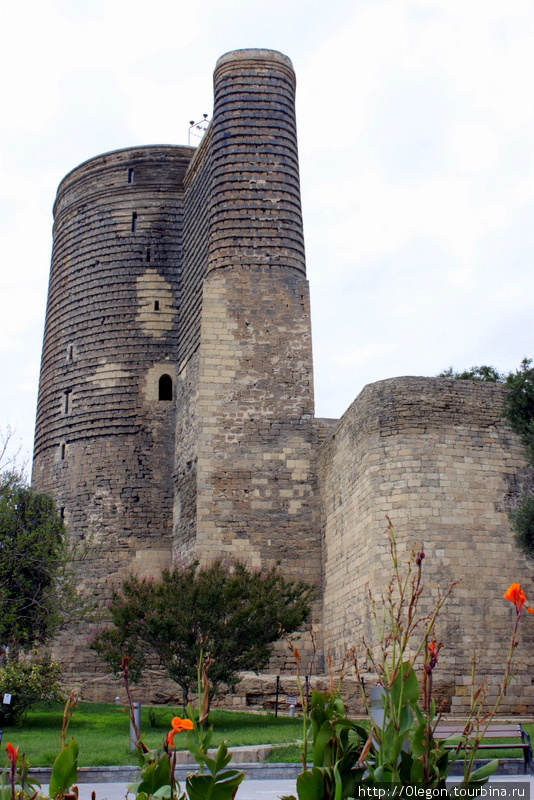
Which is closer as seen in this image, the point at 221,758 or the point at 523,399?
the point at 221,758

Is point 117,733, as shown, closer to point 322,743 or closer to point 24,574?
point 24,574

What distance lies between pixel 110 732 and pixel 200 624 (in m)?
1.68

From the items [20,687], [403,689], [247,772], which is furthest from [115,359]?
[403,689]

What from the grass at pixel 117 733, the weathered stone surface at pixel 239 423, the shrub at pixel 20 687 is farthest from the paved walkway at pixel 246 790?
the weathered stone surface at pixel 239 423

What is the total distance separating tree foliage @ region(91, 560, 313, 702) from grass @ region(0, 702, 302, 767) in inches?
25.5

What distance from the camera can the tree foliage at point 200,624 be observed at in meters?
10.6

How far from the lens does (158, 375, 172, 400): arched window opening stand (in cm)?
1775

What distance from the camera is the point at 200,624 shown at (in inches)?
423

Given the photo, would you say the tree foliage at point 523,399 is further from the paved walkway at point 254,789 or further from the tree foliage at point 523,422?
the paved walkway at point 254,789

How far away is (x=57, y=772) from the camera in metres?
2.16

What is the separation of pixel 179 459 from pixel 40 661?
211 inches

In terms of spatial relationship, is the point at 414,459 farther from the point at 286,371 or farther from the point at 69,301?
the point at 69,301

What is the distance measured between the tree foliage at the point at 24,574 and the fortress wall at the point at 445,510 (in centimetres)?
463

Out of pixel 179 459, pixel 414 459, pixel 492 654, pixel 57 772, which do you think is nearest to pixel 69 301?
pixel 179 459
